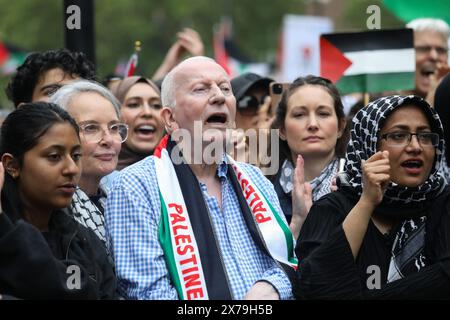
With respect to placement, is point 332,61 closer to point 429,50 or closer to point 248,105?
point 248,105

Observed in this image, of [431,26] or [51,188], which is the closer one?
[51,188]

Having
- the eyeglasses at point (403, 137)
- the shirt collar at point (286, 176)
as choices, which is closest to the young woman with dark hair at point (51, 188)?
the eyeglasses at point (403, 137)

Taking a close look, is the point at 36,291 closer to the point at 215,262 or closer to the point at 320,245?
the point at 215,262

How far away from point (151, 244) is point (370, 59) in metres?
3.24

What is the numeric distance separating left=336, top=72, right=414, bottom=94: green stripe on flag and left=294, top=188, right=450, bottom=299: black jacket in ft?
8.14

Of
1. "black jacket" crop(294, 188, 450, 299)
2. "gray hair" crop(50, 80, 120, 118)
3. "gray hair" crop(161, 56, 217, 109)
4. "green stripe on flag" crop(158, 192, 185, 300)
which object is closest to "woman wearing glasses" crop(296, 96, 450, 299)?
"black jacket" crop(294, 188, 450, 299)

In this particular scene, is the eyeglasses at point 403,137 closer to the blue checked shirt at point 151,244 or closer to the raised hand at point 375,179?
the raised hand at point 375,179

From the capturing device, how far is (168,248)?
4.72m

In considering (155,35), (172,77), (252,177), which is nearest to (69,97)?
(172,77)

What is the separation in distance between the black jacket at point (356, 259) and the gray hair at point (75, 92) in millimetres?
1511

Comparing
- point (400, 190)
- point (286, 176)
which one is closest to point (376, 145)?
point (400, 190)

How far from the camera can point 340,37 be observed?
745 cm

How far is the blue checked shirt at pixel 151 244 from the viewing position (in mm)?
4652

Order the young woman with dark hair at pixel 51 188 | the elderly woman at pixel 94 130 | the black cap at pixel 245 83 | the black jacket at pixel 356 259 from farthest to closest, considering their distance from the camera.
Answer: the black cap at pixel 245 83
the elderly woman at pixel 94 130
the black jacket at pixel 356 259
the young woman with dark hair at pixel 51 188
